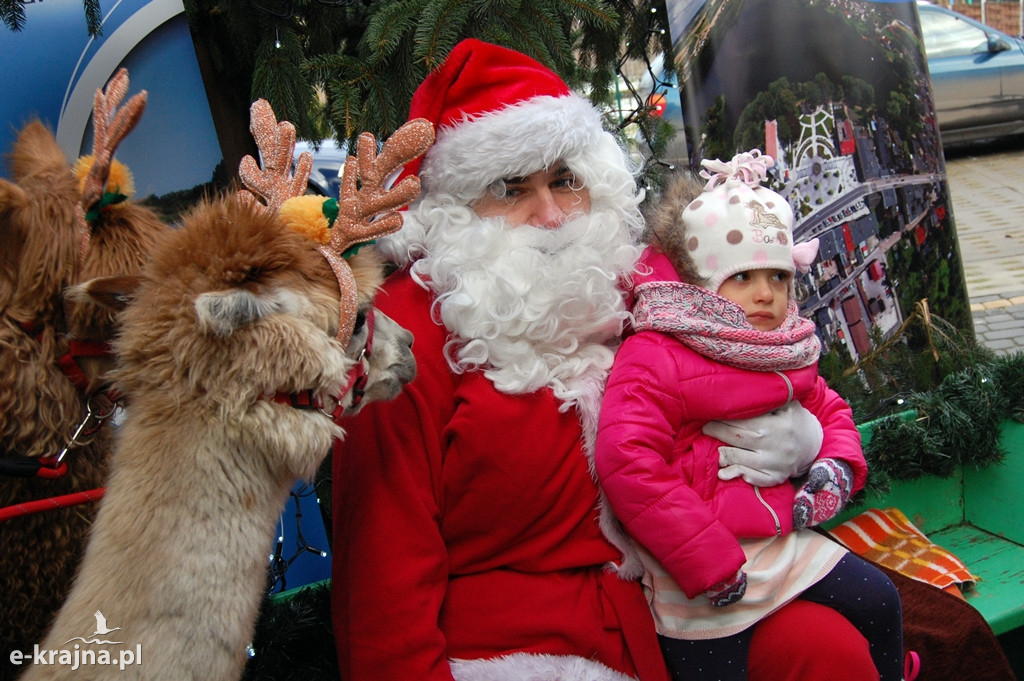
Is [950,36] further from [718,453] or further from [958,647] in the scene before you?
[718,453]

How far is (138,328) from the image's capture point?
1508 millimetres

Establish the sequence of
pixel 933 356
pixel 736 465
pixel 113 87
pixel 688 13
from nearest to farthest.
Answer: pixel 113 87 → pixel 736 465 → pixel 688 13 → pixel 933 356

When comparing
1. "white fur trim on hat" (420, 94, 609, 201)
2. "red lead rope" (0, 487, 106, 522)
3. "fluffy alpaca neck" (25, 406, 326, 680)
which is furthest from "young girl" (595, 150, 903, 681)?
"red lead rope" (0, 487, 106, 522)

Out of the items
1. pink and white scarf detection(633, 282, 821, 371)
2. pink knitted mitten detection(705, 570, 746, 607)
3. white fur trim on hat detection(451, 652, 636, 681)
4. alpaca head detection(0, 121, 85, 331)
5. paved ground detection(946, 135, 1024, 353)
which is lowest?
paved ground detection(946, 135, 1024, 353)

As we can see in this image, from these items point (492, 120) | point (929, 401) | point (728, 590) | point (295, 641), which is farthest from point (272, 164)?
point (929, 401)

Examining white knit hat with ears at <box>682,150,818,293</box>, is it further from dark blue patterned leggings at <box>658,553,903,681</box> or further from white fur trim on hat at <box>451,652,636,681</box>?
white fur trim on hat at <box>451,652,636,681</box>

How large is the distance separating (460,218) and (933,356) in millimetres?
2319

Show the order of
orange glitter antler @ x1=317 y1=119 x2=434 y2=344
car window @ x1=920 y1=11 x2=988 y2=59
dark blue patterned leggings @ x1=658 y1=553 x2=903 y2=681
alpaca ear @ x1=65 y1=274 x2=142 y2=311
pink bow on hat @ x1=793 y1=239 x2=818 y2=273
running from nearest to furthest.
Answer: alpaca ear @ x1=65 y1=274 x2=142 y2=311
orange glitter antler @ x1=317 y1=119 x2=434 y2=344
dark blue patterned leggings @ x1=658 y1=553 x2=903 y2=681
pink bow on hat @ x1=793 y1=239 x2=818 y2=273
car window @ x1=920 y1=11 x2=988 y2=59

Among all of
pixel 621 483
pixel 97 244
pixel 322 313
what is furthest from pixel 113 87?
pixel 621 483

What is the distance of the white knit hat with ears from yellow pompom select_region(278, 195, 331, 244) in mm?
1044

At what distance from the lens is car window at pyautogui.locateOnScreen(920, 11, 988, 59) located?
11.8 m

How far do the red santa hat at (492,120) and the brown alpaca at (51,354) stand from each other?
80cm

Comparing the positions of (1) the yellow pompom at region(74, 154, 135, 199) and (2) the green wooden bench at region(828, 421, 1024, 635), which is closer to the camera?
(1) the yellow pompom at region(74, 154, 135, 199)

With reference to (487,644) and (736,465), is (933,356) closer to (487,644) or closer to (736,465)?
(736,465)
